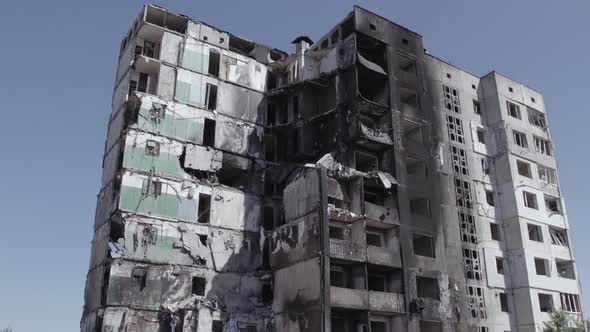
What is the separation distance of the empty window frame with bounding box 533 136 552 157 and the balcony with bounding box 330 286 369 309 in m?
30.1

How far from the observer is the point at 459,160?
169 feet

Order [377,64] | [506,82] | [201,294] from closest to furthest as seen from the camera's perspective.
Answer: [201,294]
[377,64]
[506,82]

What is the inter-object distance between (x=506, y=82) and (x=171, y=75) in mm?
35036

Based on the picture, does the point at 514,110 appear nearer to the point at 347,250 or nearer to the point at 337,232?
the point at 337,232

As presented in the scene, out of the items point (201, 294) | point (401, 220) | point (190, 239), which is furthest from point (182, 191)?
point (401, 220)

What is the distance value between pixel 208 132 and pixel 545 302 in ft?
113

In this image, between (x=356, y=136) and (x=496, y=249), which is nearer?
(x=356, y=136)

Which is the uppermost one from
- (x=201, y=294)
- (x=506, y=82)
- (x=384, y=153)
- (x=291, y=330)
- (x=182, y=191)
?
(x=506, y=82)

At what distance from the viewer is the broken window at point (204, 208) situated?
44.0 m

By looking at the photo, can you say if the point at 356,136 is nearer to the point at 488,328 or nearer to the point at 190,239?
the point at 190,239

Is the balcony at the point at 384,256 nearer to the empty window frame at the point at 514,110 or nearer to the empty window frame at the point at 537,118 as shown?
the empty window frame at the point at 514,110

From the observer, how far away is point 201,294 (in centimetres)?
4106

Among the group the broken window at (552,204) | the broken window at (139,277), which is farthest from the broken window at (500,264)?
the broken window at (139,277)

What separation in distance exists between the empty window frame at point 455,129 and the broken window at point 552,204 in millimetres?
11498
